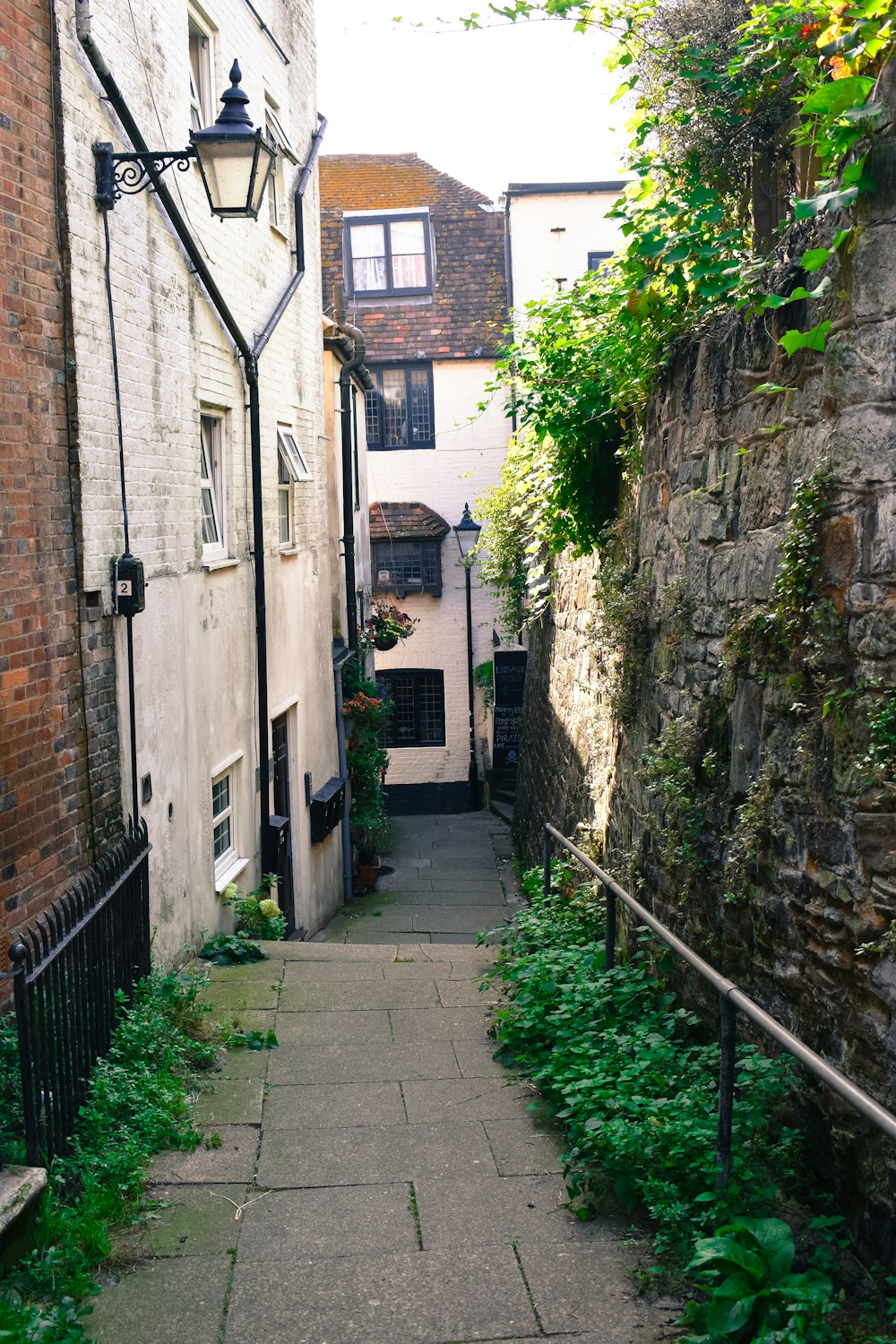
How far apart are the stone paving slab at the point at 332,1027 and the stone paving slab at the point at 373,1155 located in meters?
1.17

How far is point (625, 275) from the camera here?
20.1 ft

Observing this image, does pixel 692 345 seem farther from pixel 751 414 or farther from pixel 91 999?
pixel 91 999

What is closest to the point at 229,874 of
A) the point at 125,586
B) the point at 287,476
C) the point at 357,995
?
the point at 357,995

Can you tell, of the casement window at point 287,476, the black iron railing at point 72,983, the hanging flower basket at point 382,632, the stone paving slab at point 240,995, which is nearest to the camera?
the black iron railing at point 72,983

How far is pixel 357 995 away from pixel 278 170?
8327 millimetres

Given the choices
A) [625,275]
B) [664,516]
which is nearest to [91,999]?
[664,516]

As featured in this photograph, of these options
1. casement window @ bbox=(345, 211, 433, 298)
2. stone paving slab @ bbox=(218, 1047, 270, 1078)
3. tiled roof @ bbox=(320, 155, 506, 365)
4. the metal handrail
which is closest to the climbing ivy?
the metal handrail

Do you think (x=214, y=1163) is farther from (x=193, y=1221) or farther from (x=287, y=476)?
(x=287, y=476)

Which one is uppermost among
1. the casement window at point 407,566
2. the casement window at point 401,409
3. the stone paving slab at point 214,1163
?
the casement window at point 401,409

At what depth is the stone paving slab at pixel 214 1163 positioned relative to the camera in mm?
4500

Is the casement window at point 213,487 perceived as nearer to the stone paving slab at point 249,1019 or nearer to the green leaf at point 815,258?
the stone paving slab at point 249,1019

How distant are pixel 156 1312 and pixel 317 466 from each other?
10.3 metres

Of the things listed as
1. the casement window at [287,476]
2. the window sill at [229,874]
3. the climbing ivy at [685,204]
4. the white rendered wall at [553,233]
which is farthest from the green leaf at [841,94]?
the white rendered wall at [553,233]

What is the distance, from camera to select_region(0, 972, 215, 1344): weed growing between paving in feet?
11.4
